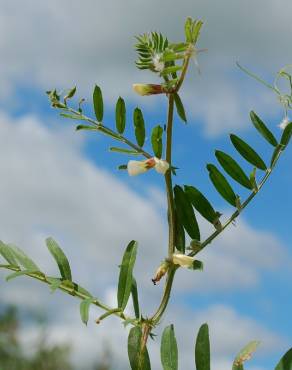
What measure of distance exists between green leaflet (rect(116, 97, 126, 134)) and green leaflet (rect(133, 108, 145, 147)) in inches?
1.0

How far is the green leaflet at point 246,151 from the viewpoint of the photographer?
3.69 feet

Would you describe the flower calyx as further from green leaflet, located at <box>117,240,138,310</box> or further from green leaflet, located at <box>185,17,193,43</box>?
green leaflet, located at <box>185,17,193,43</box>

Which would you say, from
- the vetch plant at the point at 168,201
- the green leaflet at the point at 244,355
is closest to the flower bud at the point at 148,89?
the vetch plant at the point at 168,201

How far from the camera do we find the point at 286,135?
112 centimetres

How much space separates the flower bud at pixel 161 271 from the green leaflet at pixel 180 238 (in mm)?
39

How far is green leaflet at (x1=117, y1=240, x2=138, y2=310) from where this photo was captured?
1.06 meters

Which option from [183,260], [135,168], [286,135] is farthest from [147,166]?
[286,135]

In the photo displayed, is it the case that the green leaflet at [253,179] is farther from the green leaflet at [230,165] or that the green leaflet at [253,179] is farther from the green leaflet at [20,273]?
the green leaflet at [20,273]

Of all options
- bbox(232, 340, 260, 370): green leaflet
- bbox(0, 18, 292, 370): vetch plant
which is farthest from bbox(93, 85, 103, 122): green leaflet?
bbox(232, 340, 260, 370): green leaflet

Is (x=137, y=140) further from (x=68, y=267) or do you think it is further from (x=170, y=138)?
(x=68, y=267)

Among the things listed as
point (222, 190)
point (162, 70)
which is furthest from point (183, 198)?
point (162, 70)

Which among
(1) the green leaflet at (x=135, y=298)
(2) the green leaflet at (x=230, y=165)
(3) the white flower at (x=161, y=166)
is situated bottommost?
(1) the green leaflet at (x=135, y=298)

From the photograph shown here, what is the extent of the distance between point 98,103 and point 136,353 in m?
0.39

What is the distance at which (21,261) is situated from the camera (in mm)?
1122
